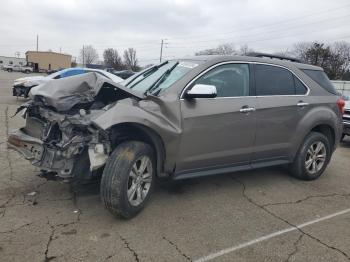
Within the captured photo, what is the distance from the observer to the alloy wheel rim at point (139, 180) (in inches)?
150

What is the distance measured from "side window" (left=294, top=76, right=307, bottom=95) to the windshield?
1782 millimetres

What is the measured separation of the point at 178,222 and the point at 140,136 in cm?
102

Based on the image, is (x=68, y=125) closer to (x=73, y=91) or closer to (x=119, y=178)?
(x=73, y=91)

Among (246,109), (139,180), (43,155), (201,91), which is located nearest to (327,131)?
(246,109)

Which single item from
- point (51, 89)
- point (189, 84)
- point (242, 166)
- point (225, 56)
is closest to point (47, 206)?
point (51, 89)

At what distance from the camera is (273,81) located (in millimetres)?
5133

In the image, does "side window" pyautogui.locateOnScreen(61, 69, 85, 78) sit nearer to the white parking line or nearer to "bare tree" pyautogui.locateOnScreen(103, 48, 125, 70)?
the white parking line

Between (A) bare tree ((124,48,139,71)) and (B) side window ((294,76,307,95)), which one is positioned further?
(A) bare tree ((124,48,139,71))

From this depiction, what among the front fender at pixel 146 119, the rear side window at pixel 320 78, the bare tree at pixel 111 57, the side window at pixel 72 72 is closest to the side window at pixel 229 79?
the front fender at pixel 146 119

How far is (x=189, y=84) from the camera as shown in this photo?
423cm

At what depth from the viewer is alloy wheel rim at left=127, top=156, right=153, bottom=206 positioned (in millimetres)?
3816

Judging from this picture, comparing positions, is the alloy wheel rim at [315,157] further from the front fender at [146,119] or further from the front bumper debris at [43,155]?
the front bumper debris at [43,155]

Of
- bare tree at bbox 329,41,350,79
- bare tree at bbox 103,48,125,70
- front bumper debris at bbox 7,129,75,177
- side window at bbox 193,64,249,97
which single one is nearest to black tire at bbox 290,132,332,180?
side window at bbox 193,64,249,97

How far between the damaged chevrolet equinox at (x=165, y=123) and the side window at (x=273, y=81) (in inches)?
0.6
